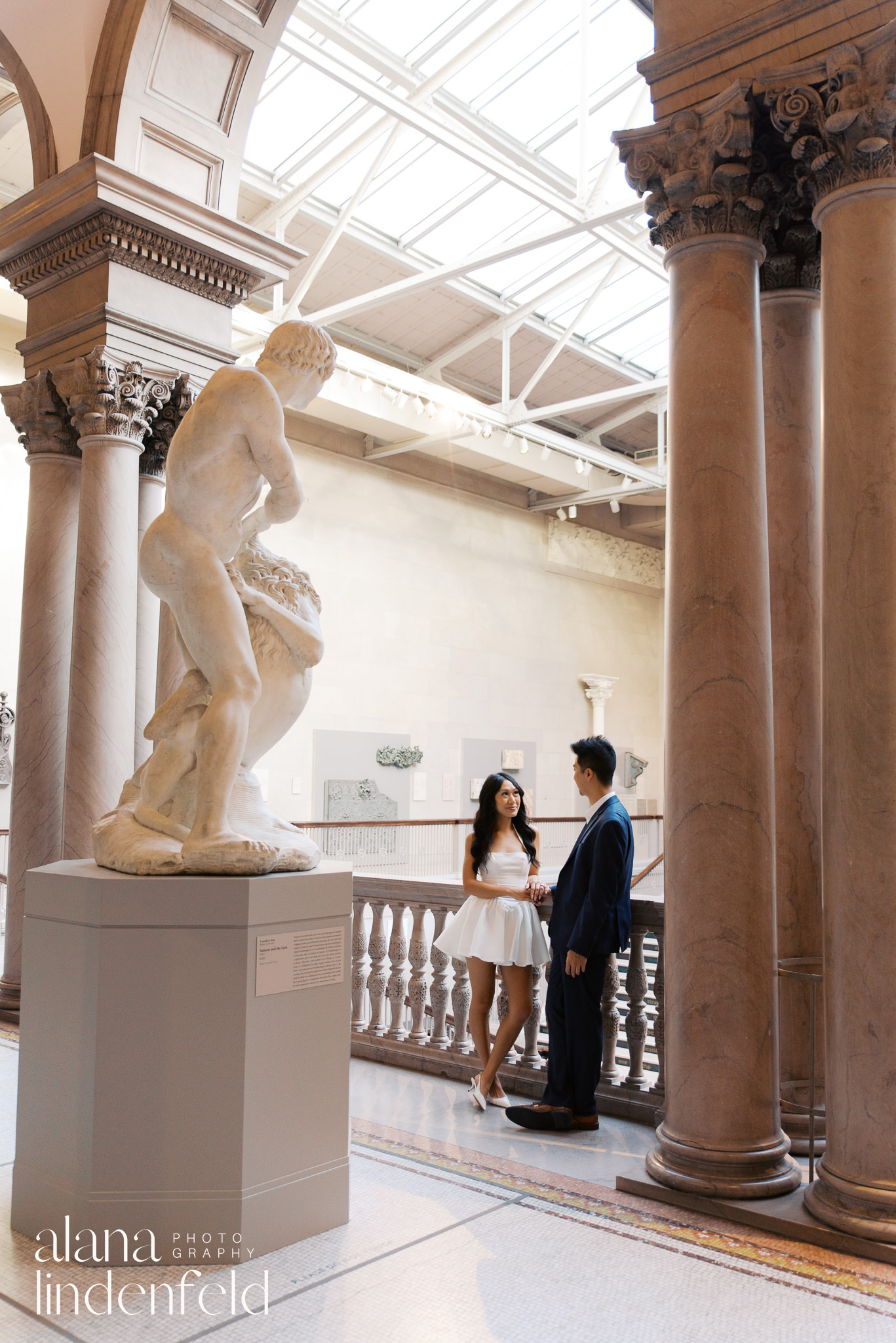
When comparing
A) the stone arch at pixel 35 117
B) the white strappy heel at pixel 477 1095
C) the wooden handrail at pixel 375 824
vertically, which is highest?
the stone arch at pixel 35 117

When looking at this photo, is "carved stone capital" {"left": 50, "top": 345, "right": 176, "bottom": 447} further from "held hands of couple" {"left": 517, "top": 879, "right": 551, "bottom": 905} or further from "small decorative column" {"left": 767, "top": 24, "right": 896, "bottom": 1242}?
"small decorative column" {"left": 767, "top": 24, "right": 896, "bottom": 1242}

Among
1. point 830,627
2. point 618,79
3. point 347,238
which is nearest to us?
point 830,627

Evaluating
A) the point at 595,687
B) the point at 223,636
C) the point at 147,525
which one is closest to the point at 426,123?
the point at 147,525

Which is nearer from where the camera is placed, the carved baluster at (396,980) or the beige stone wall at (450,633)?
the carved baluster at (396,980)

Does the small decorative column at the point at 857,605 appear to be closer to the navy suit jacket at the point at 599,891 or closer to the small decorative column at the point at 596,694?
the navy suit jacket at the point at 599,891

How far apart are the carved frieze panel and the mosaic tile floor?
508cm

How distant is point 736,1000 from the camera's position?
388 centimetres

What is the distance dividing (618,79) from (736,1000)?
44.5ft

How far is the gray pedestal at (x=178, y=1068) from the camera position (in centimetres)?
338

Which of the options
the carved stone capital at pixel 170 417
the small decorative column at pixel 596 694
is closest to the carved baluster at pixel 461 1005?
the carved stone capital at pixel 170 417

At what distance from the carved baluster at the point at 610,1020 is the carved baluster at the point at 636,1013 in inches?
2.6

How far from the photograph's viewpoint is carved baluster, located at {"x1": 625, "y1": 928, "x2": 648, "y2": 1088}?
5.05 meters

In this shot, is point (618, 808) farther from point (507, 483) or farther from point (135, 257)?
point (507, 483)

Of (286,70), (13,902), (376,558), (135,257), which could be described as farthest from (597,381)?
(13,902)
